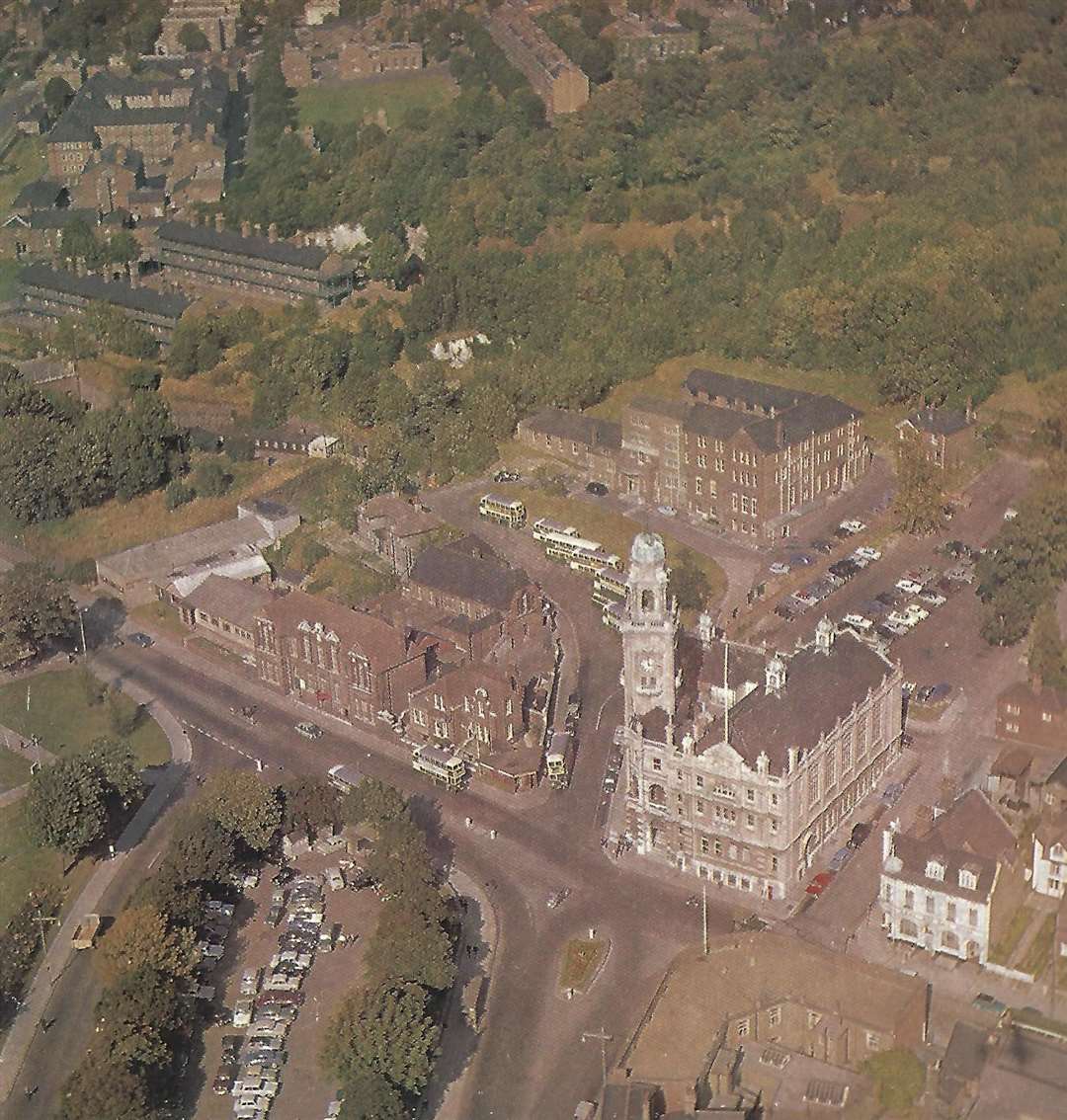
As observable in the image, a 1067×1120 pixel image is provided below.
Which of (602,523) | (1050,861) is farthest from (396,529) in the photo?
(1050,861)

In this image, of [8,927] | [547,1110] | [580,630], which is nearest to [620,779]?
[580,630]

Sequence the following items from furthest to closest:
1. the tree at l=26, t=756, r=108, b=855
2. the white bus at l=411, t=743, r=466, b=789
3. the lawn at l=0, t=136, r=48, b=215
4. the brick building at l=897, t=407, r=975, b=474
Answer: the lawn at l=0, t=136, r=48, b=215 < the brick building at l=897, t=407, r=975, b=474 < the white bus at l=411, t=743, r=466, b=789 < the tree at l=26, t=756, r=108, b=855

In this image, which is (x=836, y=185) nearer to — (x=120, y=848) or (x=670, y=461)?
(x=670, y=461)

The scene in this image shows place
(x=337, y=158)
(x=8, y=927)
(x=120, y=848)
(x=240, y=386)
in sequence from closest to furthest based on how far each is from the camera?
(x=8, y=927), (x=120, y=848), (x=240, y=386), (x=337, y=158)

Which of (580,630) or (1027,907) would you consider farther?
(580,630)

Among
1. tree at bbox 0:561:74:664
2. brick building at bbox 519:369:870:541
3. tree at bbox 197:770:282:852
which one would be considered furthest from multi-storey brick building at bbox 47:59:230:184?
tree at bbox 197:770:282:852

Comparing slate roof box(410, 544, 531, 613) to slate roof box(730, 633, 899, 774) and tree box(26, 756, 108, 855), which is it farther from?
tree box(26, 756, 108, 855)
